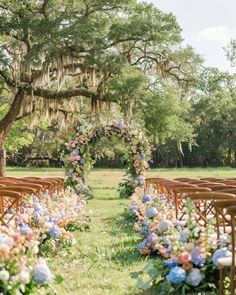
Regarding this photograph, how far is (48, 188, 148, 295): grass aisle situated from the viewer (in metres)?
5.09

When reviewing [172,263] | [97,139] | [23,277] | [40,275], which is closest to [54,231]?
[172,263]

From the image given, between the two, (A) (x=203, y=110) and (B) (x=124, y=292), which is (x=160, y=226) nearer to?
(B) (x=124, y=292)

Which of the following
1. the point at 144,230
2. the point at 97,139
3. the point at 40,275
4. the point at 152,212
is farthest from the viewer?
the point at 97,139

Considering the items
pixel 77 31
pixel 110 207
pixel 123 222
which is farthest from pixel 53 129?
pixel 123 222

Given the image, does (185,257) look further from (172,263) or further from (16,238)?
(16,238)

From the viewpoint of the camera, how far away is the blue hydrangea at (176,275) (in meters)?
4.27

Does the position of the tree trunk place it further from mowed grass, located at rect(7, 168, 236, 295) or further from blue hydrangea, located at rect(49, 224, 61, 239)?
blue hydrangea, located at rect(49, 224, 61, 239)

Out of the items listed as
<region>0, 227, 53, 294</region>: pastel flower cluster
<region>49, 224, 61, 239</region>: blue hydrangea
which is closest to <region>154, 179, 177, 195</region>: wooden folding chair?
<region>49, 224, 61, 239</region>: blue hydrangea

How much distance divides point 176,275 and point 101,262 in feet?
7.27

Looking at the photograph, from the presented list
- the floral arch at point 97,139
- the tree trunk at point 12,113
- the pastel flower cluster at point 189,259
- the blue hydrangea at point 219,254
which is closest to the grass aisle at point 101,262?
the pastel flower cluster at point 189,259

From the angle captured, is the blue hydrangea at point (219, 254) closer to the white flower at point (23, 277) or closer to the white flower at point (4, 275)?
the white flower at point (23, 277)

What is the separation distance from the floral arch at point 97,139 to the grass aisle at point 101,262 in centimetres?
583

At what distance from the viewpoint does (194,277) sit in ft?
14.1

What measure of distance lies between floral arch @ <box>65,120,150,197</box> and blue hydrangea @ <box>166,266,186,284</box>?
1179 cm
